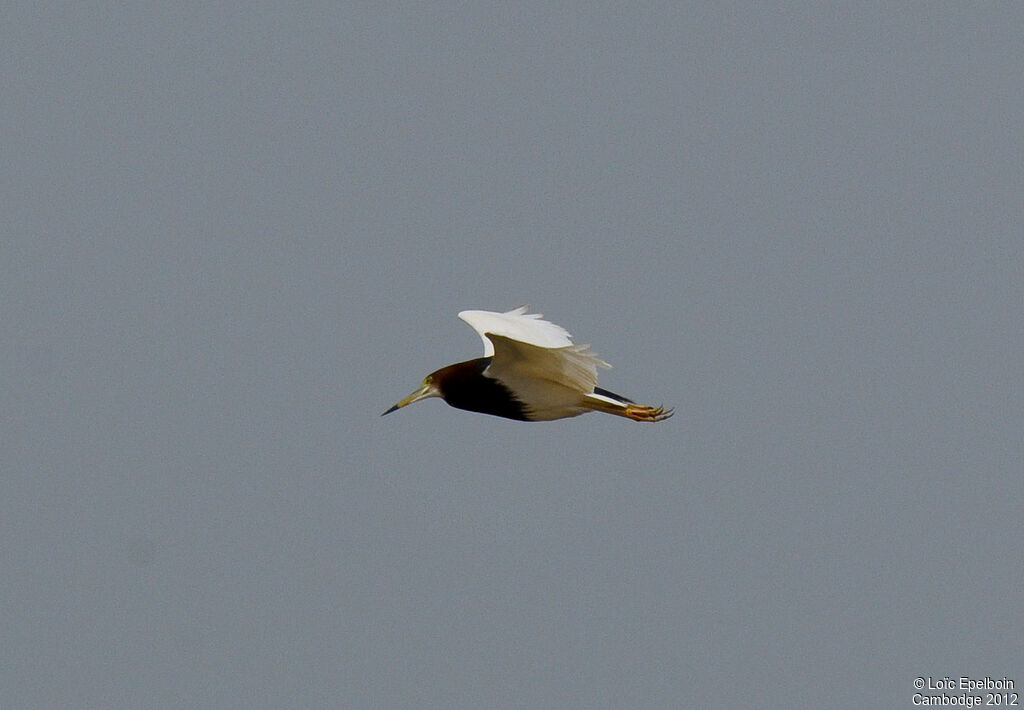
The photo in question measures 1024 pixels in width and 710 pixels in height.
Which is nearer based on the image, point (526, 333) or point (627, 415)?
point (526, 333)

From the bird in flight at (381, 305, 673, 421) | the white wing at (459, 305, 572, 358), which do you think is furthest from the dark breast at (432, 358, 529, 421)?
the white wing at (459, 305, 572, 358)

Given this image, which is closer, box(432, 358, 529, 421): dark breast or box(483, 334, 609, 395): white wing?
box(483, 334, 609, 395): white wing

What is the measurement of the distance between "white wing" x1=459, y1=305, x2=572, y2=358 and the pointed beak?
70 cm

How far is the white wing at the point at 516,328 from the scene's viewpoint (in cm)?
1848

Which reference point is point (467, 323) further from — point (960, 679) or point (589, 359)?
point (960, 679)

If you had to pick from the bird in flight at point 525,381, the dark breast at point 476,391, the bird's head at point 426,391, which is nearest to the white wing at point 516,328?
the bird in flight at point 525,381

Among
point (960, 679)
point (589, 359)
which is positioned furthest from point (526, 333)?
point (960, 679)

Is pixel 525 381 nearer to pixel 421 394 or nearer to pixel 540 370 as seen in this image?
pixel 540 370

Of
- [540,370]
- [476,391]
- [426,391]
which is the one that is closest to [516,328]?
[540,370]

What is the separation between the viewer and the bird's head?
66.4ft

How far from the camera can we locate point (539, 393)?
1964 cm

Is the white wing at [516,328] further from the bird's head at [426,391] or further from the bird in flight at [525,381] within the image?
the bird's head at [426,391]

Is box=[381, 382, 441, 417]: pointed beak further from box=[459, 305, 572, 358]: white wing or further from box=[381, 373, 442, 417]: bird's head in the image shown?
box=[459, 305, 572, 358]: white wing

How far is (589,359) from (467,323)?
2305mm
